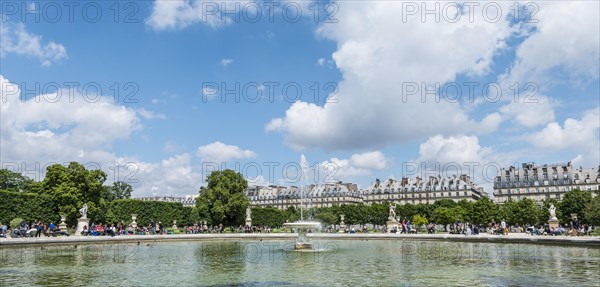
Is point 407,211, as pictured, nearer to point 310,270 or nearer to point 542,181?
point 542,181

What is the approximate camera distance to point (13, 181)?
79.9 metres

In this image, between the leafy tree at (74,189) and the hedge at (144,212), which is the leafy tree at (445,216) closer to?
the hedge at (144,212)

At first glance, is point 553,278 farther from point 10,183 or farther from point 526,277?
point 10,183

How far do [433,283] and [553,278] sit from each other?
3746mm

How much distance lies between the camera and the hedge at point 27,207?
47.0 meters

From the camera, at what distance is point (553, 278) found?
14.4 meters

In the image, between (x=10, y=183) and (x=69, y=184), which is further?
(x=10, y=183)

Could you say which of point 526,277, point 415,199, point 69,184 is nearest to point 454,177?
point 415,199

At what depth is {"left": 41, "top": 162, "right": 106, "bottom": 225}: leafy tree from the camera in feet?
174

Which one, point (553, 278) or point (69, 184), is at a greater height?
point (69, 184)

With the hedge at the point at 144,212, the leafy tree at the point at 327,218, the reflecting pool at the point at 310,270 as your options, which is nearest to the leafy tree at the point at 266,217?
the hedge at the point at 144,212

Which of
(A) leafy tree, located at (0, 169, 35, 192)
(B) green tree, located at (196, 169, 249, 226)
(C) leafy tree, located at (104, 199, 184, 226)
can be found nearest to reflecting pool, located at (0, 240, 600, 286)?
(C) leafy tree, located at (104, 199, 184, 226)

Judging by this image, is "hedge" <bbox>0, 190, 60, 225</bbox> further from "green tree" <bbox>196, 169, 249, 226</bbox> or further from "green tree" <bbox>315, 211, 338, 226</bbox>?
"green tree" <bbox>315, 211, 338, 226</bbox>

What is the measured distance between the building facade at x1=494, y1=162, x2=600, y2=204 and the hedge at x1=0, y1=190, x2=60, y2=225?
291ft
